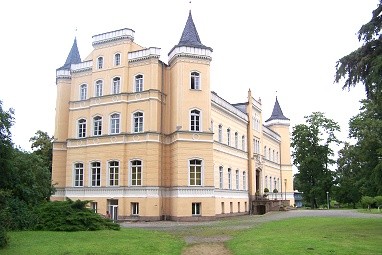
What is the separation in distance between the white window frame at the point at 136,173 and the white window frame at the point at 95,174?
295cm

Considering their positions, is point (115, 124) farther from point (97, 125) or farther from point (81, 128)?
point (81, 128)

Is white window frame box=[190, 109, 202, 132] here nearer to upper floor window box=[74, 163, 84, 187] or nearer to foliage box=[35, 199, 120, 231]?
upper floor window box=[74, 163, 84, 187]

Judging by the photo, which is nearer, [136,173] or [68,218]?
[68,218]

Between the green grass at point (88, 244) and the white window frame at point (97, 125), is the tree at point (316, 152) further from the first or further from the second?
the green grass at point (88, 244)

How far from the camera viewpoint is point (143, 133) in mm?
33625

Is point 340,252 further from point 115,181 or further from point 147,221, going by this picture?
point 115,181

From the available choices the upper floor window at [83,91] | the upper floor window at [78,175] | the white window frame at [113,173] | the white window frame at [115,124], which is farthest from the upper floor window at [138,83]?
the upper floor window at [78,175]

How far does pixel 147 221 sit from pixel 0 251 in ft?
59.9

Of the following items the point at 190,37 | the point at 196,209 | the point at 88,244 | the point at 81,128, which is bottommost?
the point at 88,244

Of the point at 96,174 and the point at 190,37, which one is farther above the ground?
the point at 190,37

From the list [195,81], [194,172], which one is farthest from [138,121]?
[194,172]

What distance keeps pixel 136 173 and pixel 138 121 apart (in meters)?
4.02

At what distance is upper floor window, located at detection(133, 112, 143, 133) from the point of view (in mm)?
34281

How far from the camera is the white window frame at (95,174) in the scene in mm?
35062
